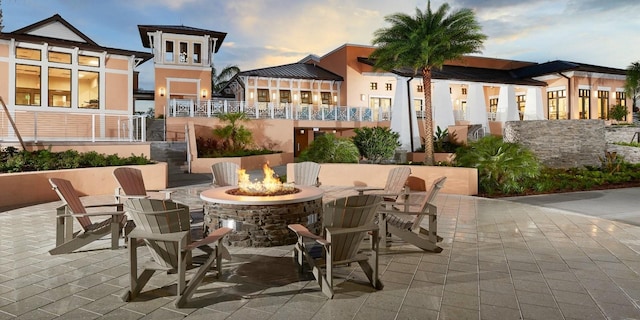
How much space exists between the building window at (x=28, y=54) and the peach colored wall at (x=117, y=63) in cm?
296

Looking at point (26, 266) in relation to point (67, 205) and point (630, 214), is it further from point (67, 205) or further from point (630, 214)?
point (630, 214)

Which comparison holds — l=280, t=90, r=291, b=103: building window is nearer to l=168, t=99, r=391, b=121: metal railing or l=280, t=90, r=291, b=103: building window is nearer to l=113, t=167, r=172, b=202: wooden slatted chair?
l=168, t=99, r=391, b=121: metal railing

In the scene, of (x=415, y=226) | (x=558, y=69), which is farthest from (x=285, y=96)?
(x=415, y=226)

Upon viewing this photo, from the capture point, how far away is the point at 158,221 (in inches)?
172

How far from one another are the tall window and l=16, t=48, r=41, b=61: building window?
37.7m

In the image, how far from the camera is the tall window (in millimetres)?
32469

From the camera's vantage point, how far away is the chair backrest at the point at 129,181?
7574 millimetres

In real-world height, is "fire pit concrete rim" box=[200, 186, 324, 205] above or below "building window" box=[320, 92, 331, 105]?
below

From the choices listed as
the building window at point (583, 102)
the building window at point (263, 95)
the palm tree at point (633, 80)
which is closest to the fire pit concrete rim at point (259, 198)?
the building window at point (263, 95)

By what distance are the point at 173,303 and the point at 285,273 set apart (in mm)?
1449

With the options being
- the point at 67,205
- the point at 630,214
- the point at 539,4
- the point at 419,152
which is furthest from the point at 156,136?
the point at 539,4

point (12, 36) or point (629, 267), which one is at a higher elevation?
point (12, 36)

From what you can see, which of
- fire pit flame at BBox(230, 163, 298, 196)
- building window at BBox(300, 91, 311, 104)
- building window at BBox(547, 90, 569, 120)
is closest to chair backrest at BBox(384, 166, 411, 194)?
fire pit flame at BBox(230, 163, 298, 196)

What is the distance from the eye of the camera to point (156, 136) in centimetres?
2275
